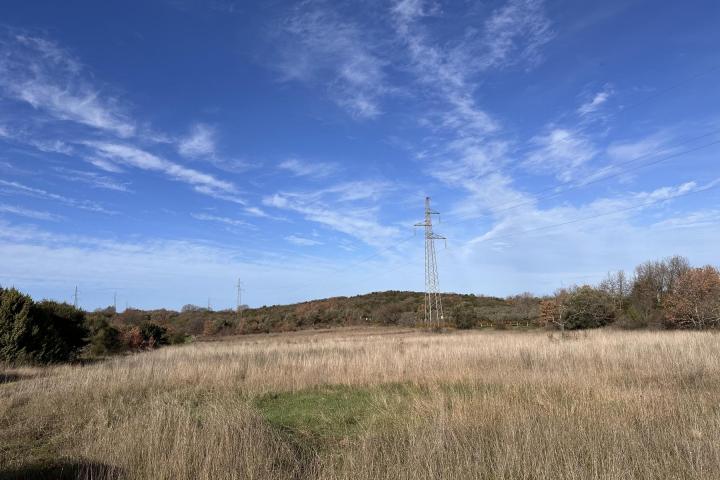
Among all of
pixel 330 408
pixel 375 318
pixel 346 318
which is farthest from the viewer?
pixel 346 318

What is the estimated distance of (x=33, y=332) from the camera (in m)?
18.5

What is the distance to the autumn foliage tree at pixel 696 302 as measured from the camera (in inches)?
1086

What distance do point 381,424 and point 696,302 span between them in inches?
1149

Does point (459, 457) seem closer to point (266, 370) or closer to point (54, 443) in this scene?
point (54, 443)

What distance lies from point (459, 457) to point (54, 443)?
5706 mm

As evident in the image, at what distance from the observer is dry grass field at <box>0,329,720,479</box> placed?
190 inches

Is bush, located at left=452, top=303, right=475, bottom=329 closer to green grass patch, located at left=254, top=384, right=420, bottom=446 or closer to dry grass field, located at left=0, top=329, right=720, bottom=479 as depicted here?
dry grass field, located at left=0, top=329, right=720, bottom=479

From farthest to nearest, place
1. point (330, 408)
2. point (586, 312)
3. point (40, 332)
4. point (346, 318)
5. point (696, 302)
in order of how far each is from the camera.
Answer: point (346, 318) → point (586, 312) → point (696, 302) → point (40, 332) → point (330, 408)

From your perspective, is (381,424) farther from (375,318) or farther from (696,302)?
(375,318)

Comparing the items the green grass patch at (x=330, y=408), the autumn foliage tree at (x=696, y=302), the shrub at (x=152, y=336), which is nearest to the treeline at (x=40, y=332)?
the shrub at (x=152, y=336)

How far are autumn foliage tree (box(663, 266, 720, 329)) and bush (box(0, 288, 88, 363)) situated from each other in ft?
113

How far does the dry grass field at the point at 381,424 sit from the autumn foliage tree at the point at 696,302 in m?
18.2

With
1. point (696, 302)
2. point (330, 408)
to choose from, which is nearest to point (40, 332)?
point (330, 408)

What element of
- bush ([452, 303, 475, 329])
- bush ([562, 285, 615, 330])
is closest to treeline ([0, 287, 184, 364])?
bush ([452, 303, 475, 329])
